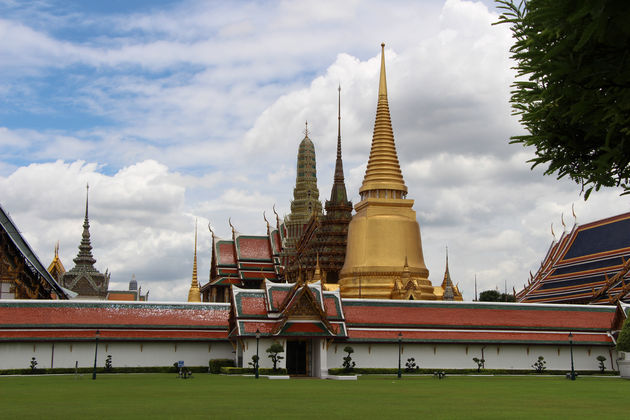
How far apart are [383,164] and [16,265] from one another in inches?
1022

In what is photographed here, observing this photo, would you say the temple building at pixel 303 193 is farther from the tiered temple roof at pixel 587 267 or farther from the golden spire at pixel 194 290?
the tiered temple roof at pixel 587 267

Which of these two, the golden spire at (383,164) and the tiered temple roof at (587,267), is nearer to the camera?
the tiered temple roof at (587,267)

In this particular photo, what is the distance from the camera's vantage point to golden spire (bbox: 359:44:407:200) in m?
54.9

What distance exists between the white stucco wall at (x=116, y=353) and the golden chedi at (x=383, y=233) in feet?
51.9

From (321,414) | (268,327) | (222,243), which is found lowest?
(321,414)

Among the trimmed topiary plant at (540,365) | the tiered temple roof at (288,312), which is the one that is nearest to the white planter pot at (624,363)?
the trimmed topiary plant at (540,365)

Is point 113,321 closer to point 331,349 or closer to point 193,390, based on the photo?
point 331,349

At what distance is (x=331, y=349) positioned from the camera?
3747 cm

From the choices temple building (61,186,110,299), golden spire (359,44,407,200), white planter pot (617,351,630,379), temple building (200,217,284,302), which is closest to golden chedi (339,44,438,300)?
golden spire (359,44,407,200)

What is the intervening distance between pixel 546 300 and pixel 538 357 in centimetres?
1417

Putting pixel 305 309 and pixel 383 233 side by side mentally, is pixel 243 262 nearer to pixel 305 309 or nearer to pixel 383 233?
pixel 383 233

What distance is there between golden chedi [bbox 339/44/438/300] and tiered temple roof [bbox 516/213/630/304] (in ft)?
28.5

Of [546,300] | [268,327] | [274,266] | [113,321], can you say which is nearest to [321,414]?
[268,327]

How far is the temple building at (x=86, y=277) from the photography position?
3093 inches
